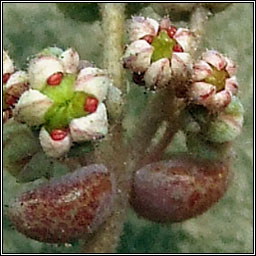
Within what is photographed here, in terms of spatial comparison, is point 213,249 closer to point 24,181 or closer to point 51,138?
point 24,181

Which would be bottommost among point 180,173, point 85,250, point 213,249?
point 213,249

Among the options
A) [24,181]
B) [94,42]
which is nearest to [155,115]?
[24,181]

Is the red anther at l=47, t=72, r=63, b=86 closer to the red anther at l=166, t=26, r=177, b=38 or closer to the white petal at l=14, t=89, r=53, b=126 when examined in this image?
the white petal at l=14, t=89, r=53, b=126

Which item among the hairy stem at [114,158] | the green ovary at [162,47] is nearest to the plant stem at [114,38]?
the hairy stem at [114,158]

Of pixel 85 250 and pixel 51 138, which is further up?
pixel 51 138

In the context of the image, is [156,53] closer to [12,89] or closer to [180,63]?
[180,63]

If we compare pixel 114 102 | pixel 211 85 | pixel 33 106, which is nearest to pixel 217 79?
pixel 211 85

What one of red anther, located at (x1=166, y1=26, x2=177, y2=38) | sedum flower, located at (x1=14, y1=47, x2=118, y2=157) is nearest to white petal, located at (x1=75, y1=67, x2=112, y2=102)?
sedum flower, located at (x1=14, y1=47, x2=118, y2=157)
